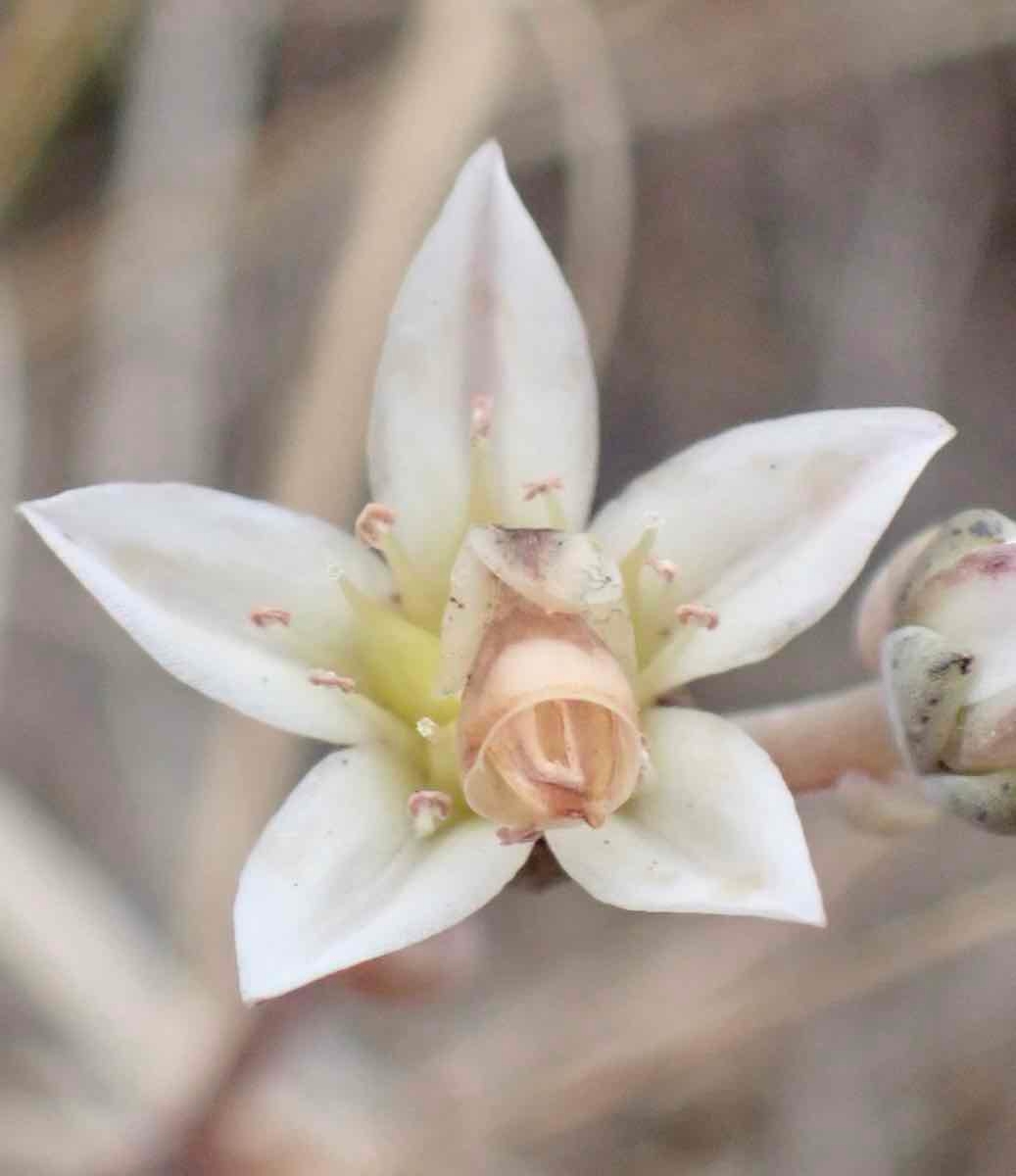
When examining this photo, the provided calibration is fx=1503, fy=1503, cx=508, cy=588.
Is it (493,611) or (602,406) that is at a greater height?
(493,611)

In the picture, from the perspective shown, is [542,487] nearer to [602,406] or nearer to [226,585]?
[226,585]

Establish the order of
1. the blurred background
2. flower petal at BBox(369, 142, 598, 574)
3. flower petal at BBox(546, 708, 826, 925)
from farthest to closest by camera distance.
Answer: the blurred background
flower petal at BBox(369, 142, 598, 574)
flower petal at BBox(546, 708, 826, 925)

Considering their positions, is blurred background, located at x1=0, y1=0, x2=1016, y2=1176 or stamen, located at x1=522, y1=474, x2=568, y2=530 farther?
blurred background, located at x1=0, y1=0, x2=1016, y2=1176

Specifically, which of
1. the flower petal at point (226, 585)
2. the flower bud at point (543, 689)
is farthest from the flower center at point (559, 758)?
the flower petal at point (226, 585)

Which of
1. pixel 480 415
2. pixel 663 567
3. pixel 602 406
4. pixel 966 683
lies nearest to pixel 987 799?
pixel 966 683

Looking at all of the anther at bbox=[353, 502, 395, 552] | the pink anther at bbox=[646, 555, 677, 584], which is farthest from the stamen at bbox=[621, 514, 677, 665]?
the anther at bbox=[353, 502, 395, 552]

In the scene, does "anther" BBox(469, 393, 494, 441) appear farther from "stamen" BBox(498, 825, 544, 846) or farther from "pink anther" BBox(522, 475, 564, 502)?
"stamen" BBox(498, 825, 544, 846)

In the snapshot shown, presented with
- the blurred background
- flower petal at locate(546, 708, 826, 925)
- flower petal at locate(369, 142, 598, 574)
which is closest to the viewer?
flower petal at locate(546, 708, 826, 925)

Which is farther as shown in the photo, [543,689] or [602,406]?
[602,406]

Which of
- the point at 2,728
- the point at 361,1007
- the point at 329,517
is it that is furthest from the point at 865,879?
the point at 2,728
